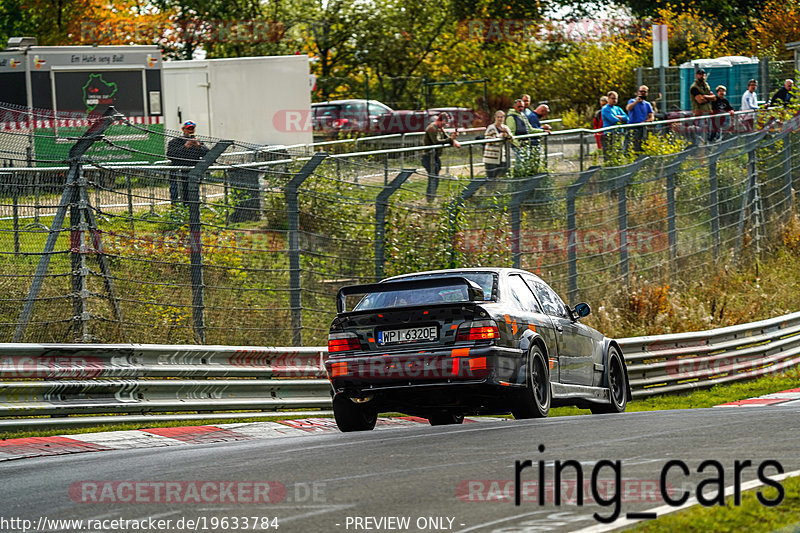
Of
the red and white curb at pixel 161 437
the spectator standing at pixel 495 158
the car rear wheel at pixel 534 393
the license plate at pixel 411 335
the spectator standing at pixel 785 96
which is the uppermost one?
the spectator standing at pixel 785 96

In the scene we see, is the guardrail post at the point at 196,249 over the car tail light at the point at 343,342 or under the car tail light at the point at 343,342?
over

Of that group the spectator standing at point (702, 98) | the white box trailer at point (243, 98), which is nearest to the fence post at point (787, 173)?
the spectator standing at point (702, 98)

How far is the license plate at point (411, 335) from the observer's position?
11.4m

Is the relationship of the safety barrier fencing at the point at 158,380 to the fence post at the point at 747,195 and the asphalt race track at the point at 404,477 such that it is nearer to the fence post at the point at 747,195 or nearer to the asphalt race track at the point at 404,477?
the asphalt race track at the point at 404,477

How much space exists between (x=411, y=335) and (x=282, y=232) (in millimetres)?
4134

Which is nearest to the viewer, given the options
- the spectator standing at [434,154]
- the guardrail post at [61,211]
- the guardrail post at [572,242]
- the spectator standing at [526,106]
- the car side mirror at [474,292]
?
the car side mirror at [474,292]

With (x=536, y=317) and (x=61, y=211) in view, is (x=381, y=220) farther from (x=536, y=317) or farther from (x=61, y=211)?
(x=61, y=211)

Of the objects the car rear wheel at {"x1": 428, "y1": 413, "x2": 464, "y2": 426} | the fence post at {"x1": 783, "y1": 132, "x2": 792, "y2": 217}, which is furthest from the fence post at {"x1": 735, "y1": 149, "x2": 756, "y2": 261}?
the car rear wheel at {"x1": 428, "y1": 413, "x2": 464, "y2": 426}

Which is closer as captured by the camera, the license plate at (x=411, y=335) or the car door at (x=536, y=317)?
the license plate at (x=411, y=335)

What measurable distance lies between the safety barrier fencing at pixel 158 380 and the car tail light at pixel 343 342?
1.74m

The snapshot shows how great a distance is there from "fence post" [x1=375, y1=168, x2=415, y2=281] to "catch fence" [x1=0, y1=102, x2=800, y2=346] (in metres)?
0.02

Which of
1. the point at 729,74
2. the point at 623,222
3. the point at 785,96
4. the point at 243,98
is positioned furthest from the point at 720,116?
the point at 729,74

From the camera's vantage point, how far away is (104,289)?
13.0 m

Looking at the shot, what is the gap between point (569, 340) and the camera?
43.1 ft
